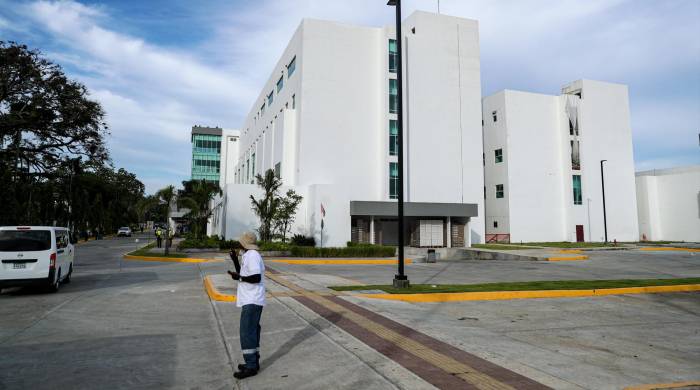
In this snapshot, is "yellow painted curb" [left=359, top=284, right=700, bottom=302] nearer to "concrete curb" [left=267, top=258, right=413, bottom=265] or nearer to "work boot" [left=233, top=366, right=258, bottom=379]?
"work boot" [left=233, top=366, right=258, bottom=379]

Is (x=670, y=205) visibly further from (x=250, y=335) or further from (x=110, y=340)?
(x=110, y=340)

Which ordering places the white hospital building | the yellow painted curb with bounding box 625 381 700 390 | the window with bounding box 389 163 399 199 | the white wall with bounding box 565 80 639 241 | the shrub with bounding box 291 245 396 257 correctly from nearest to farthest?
the yellow painted curb with bounding box 625 381 700 390 < the shrub with bounding box 291 245 396 257 < the white hospital building < the window with bounding box 389 163 399 199 < the white wall with bounding box 565 80 639 241

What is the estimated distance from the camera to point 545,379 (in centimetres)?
509

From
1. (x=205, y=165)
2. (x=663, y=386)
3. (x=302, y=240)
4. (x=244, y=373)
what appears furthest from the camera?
(x=205, y=165)

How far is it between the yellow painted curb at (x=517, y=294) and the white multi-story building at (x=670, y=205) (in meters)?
46.4

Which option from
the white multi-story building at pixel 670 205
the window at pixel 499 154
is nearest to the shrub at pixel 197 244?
the window at pixel 499 154

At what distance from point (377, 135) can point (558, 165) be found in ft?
73.6

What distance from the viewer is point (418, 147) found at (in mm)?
37344

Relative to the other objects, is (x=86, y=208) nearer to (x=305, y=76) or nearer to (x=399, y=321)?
(x=305, y=76)

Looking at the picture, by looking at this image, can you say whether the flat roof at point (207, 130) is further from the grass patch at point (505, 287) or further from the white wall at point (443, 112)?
the grass patch at point (505, 287)

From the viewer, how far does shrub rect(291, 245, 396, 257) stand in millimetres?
25672

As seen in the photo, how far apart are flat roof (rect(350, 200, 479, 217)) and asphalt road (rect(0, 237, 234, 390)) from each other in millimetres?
21401

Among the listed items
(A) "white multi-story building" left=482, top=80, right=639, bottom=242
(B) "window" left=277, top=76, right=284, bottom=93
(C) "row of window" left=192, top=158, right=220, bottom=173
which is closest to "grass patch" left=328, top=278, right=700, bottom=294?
(A) "white multi-story building" left=482, top=80, right=639, bottom=242

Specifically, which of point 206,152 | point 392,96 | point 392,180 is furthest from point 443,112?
point 206,152
